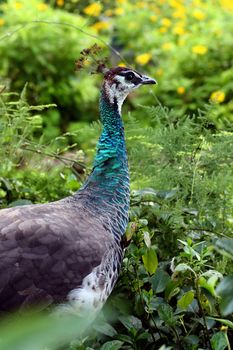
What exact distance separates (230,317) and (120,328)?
376 millimetres

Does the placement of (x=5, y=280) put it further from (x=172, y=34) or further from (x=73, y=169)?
(x=172, y=34)

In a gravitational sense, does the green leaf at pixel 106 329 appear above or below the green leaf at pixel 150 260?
below

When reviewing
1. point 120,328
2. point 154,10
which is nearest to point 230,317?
point 120,328

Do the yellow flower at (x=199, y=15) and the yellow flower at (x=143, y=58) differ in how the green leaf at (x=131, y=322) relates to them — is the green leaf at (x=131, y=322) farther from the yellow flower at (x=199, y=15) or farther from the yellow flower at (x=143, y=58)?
the yellow flower at (x=199, y=15)

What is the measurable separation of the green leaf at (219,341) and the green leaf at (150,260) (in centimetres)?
31

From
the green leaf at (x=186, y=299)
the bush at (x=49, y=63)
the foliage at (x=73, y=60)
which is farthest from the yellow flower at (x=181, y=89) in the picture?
the green leaf at (x=186, y=299)

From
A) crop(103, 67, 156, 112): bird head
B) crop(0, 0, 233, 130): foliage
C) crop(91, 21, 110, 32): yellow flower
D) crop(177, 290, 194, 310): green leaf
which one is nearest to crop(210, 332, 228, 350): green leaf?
crop(177, 290, 194, 310): green leaf

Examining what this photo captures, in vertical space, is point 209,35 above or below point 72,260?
above

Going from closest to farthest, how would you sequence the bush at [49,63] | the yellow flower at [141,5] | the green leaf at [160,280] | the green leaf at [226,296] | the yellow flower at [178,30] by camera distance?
the green leaf at [226,296] → the green leaf at [160,280] → the bush at [49,63] → the yellow flower at [178,30] → the yellow flower at [141,5]

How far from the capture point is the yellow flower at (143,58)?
662 cm

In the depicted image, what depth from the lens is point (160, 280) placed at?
2396 mm

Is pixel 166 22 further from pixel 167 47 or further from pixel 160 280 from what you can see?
pixel 160 280

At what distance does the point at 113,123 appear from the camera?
2627 millimetres

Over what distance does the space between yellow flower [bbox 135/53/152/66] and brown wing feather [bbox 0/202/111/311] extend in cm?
450
